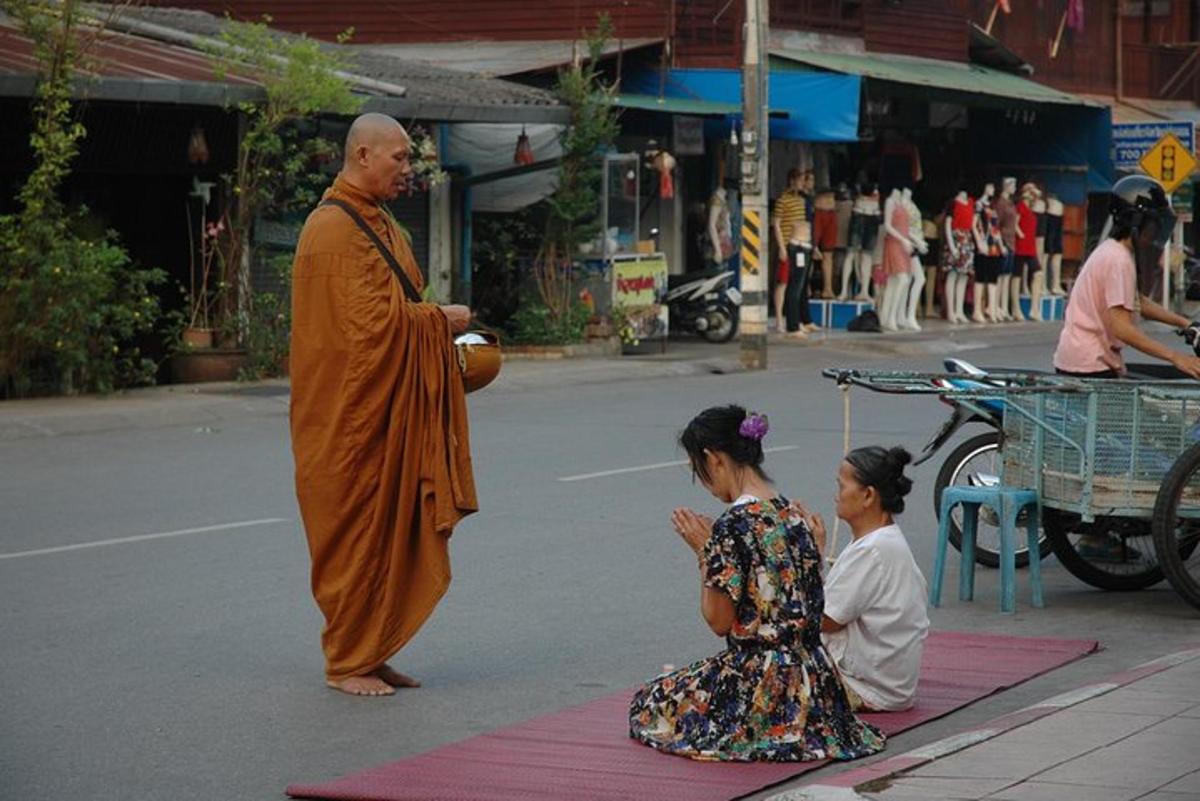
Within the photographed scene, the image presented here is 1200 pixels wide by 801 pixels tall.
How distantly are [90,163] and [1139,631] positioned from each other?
13847mm

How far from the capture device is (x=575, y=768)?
6.84m

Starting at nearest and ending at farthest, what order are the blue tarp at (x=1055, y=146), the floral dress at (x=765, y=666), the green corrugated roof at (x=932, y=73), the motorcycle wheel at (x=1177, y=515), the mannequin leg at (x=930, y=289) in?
the floral dress at (x=765, y=666), the motorcycle wheel at (x=1177, y=515), the green corrugated roof at (x=932, y=73), the mannequin leg at (x=930, y=289), the blue tarp at (x=1055, y=146)

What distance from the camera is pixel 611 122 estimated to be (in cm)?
2528

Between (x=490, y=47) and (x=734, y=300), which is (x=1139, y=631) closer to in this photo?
(x=734, y=300)

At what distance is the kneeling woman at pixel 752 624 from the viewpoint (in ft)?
22.7

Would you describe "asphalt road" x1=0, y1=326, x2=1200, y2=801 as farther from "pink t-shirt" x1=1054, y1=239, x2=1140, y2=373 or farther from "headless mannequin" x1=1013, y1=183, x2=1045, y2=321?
"headless mannequin" x1=1013, y1=183, x2=1045, y2=321

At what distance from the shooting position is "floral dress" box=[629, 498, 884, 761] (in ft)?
22.7

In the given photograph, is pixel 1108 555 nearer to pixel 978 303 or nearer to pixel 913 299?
pixel 913 299

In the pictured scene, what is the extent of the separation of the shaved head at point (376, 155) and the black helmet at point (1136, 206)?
13.3 feet

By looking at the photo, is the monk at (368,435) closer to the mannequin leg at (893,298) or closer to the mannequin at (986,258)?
the mannequin leg at (893,298)

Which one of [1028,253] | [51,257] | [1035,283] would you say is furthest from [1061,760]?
[1035,283]

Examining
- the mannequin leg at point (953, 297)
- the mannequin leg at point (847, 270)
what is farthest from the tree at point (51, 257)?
the mannequin leg at point (953, 297)

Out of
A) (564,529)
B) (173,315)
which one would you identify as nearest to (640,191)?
(173,315)

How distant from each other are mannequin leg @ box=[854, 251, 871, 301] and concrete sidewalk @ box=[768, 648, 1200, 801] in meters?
24.1
